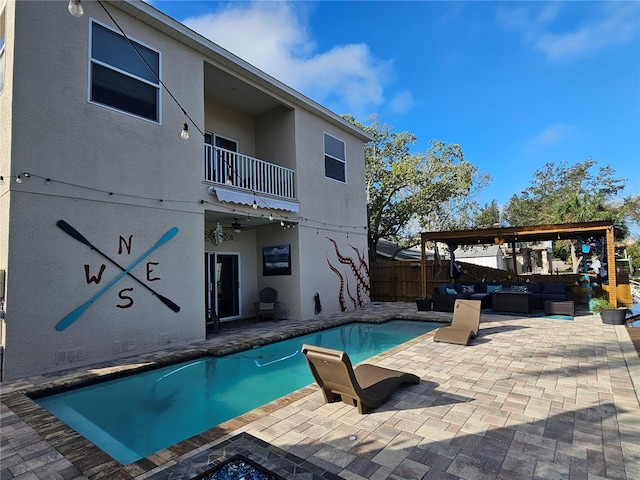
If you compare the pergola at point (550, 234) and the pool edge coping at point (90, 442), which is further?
the pergola at point (550, 234)

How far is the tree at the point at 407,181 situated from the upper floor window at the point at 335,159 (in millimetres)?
5169

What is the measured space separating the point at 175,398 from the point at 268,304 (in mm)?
6244

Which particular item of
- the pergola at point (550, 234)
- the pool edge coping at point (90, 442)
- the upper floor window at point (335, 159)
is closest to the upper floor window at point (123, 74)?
the pool edge coping at point (90, 442)

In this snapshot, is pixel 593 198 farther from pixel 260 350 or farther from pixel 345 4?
pixel 260 350

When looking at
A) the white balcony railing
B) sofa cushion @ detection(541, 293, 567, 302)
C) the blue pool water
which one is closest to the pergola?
sofa cushion @ detection(541, 293, 567, 302)

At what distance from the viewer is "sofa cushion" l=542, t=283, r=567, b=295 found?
12391 mm

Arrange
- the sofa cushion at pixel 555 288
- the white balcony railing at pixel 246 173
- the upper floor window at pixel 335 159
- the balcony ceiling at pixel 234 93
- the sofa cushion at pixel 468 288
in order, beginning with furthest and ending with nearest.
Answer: the upper floor window at pixel 335 159 < the sofa cushion at pixel 468 288 < the sofa cushion at pixel 555 288 < the balcony ceiling at pixel 234 93 < the white balcony railing at pixel 246 173

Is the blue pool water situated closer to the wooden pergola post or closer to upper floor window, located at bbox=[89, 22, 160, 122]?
upper floor window, located at bbox=[89, 22, 160, 122]

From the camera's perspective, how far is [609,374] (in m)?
5.58

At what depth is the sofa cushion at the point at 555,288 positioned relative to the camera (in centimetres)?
1239

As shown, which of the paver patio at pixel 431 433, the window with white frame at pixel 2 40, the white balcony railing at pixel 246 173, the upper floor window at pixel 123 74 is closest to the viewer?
the paver patio at pixel 431 433

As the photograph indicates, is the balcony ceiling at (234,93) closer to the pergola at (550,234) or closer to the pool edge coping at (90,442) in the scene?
the pergola at (550,234)

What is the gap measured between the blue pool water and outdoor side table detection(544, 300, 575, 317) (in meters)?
6.94

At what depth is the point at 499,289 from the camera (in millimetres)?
13383
